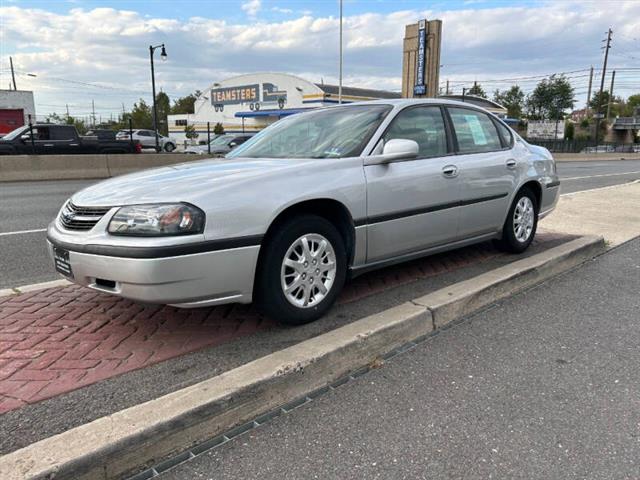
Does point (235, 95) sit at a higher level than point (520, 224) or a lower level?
higher

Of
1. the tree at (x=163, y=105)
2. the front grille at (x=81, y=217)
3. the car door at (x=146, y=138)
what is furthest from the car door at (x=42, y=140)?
the tree at (x=163, y=105)

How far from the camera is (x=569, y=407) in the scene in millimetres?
2762

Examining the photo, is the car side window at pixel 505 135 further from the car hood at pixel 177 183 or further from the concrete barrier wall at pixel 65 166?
the concrete barrier wall at pixel 65 166

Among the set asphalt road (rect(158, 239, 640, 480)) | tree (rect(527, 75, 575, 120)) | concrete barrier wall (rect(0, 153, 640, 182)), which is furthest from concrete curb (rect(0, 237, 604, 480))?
tree (rect(527, 75, 575, 120))

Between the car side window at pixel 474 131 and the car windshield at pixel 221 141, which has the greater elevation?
the car side window at pixel 474 131

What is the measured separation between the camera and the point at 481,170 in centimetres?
470

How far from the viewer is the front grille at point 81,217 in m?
3.09

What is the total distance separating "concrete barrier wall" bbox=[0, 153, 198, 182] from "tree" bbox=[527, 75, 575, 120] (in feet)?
258

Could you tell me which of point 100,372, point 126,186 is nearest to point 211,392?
point 100,372

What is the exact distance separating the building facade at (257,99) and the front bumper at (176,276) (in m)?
44.7

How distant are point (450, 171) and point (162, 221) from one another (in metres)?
2.50

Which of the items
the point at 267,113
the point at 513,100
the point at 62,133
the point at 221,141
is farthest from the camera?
the point at 513,100

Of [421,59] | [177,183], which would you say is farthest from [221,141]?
[177,183]

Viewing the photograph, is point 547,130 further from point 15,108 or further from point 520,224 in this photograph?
point 520,224
